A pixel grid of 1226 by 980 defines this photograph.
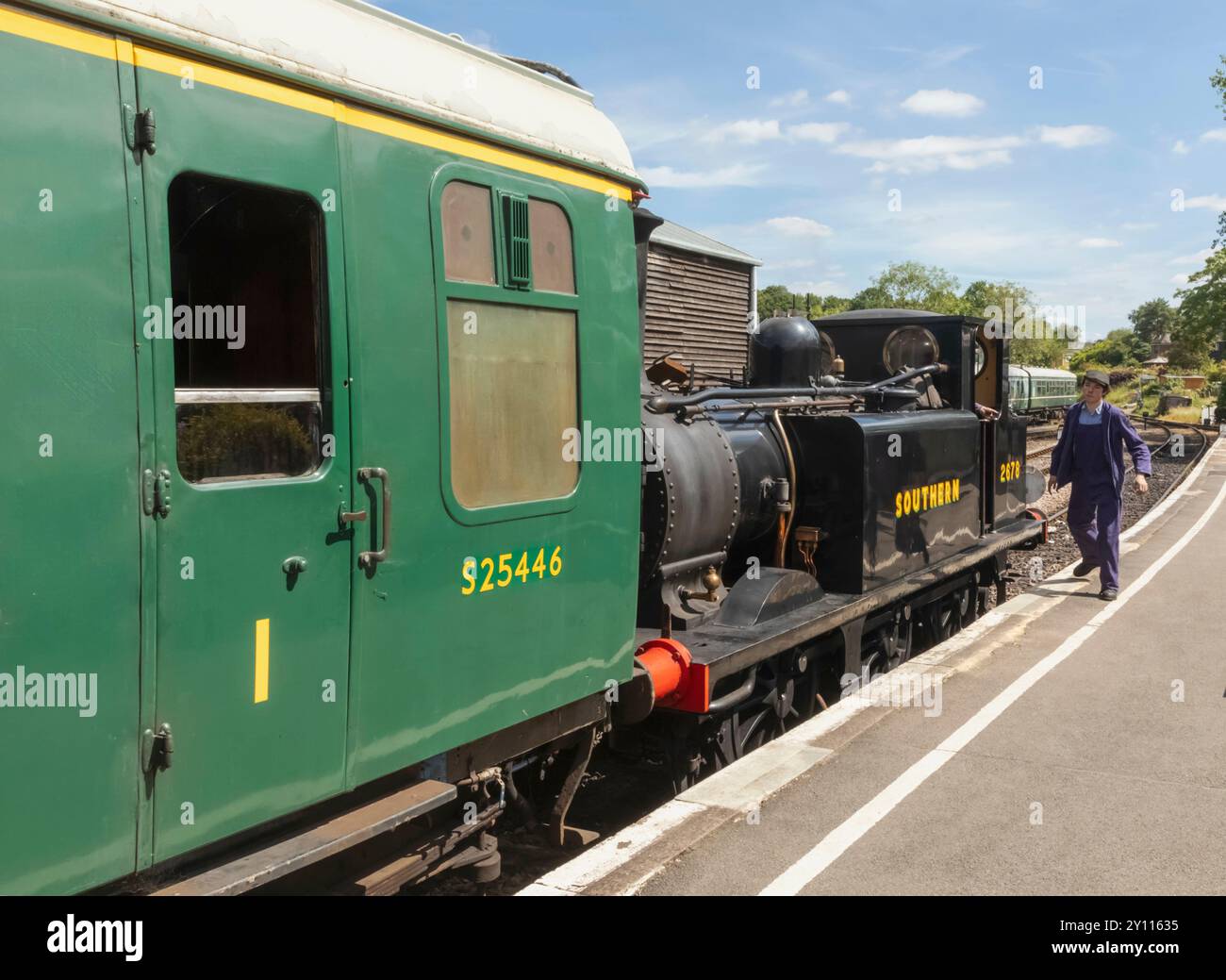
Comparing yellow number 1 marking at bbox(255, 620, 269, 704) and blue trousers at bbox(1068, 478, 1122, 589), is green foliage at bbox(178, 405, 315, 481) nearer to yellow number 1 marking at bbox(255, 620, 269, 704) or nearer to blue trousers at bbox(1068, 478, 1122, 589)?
yellow number 1 marking at bbox(255, 620, 269, 704)

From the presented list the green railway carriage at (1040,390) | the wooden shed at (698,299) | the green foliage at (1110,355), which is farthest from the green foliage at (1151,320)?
the wooden shed at (698,299)

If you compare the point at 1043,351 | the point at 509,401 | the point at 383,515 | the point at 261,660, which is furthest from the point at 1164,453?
the point at 1043,351

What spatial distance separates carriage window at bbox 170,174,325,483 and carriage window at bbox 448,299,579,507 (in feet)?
1.68

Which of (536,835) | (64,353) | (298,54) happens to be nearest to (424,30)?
(298,54)

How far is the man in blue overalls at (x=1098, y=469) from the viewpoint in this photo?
9.20 metres

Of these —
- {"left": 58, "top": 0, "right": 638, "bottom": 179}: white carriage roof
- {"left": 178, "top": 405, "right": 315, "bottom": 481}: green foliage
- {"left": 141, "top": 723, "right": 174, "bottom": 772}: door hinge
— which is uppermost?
{"left": 58, "top": 0, "right": 638, "bottom": 179}: white carriage roof

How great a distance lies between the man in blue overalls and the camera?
9.20 m

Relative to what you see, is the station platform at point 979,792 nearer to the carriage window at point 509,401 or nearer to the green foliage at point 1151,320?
the carriage window at point 509,401

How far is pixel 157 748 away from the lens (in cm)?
255

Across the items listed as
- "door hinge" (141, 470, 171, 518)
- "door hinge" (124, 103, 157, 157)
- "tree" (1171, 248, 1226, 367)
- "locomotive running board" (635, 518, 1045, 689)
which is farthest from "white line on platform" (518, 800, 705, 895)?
"tree" (1171, 248, 1226, 367)

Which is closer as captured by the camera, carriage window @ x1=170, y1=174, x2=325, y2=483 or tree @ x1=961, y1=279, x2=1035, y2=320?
carriage window @ x1=170, y1=174, x2=325, y2=483

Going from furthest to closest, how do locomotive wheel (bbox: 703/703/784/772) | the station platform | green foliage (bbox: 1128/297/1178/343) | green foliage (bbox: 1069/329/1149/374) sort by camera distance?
green foliage (bbox: 1128/297/1178/343) < green foliage (bbox: 1069/329/1149/374) < locomotive wheel (bbox: 703/703/784/772) < the station platform

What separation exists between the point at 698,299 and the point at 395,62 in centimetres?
1693

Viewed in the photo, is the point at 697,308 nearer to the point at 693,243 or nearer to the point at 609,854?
the point at 693,243
